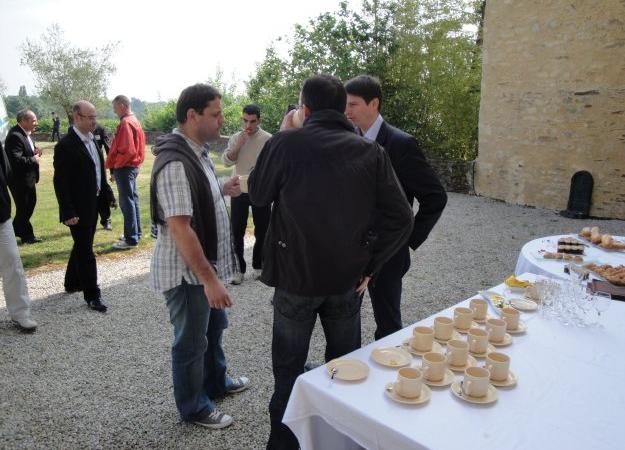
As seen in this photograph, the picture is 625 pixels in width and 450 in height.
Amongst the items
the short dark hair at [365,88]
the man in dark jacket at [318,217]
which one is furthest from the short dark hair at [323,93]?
the short dark hair at [365,88]

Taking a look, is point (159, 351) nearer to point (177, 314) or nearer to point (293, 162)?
point (177, 314)

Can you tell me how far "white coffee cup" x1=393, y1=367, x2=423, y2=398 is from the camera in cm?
155

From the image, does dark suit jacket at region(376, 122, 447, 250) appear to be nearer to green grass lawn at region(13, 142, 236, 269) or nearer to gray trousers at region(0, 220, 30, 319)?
gray trousers at region(0, 220, 30, 319)

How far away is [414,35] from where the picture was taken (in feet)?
39.8

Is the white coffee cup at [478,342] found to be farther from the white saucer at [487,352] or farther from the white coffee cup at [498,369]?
the white coffee cup at [498,369]

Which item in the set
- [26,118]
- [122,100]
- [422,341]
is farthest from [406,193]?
[26,118]

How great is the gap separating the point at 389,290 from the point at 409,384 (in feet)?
4.01

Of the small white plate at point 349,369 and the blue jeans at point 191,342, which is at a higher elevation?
the small white plate at point 349,369

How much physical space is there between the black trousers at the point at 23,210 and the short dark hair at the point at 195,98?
5462 millimetres

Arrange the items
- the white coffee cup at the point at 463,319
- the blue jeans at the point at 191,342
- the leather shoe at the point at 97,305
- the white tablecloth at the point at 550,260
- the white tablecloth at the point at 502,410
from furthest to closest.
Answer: the leather shoe at the point at 97,305 < the white tablecloth at the point at 550,260 < the blue jeans at the point at 191,342 < the white coffee cup at the point at 463,319 < the white tablecloth at the point at 502,410

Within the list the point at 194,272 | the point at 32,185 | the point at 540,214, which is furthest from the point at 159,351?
the point at 540,214

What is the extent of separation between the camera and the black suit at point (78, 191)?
403 centimetres

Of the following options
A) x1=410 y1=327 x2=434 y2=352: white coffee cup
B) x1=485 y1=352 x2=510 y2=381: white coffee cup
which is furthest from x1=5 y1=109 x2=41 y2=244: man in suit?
x1=485 y1=352 x2=510 y2=381: white coffee cup

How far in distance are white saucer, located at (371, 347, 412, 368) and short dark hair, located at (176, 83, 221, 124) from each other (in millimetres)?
→ 1402
